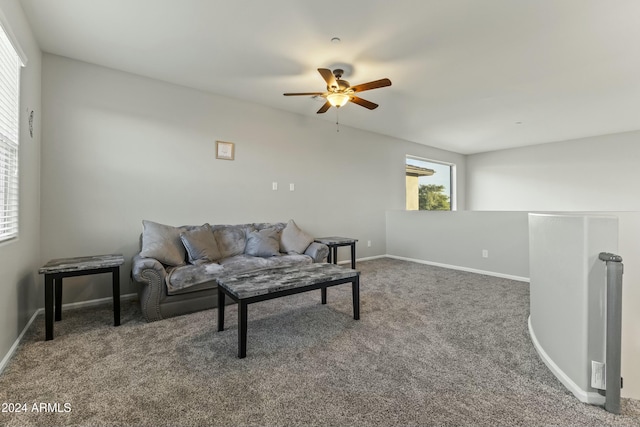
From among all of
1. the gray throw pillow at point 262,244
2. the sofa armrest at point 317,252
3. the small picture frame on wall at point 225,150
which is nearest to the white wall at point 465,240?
the sofa armrest at point 317,252

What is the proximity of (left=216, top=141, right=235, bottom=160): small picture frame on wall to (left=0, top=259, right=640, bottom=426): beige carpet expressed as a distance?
2.11 m

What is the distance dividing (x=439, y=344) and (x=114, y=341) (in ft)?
8.41

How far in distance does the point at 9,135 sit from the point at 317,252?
120 inches

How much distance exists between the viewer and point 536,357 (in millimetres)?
2016

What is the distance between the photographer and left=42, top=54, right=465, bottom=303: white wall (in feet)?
9.73

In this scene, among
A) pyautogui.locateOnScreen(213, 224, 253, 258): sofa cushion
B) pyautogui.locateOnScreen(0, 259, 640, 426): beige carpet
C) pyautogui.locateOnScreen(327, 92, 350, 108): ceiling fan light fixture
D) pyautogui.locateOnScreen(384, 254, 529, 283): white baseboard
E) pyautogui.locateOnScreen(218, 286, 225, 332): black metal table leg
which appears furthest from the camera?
Answer: pyautogui.locateOnScreen(384, 254, 529, 283): white baseboard

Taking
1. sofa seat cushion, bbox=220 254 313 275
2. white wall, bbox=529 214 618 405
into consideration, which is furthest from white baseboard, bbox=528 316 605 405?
sofa seat cushion, bbox=220 254 313 275

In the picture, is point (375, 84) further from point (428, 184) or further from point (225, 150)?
point (428, 184)

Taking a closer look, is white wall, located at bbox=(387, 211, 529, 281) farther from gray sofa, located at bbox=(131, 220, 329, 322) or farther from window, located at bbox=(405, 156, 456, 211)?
gray sofa, located at bbox=(131, 220, 329, 322)

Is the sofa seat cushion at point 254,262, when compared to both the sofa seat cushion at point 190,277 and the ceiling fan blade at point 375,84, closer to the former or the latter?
the sofa seat cushion at point 190,277

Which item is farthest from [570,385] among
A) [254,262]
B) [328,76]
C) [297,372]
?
[328,76]

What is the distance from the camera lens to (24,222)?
2.36m

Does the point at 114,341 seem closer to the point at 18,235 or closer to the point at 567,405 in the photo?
the point at 18,235

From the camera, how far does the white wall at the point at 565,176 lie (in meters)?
5.50
